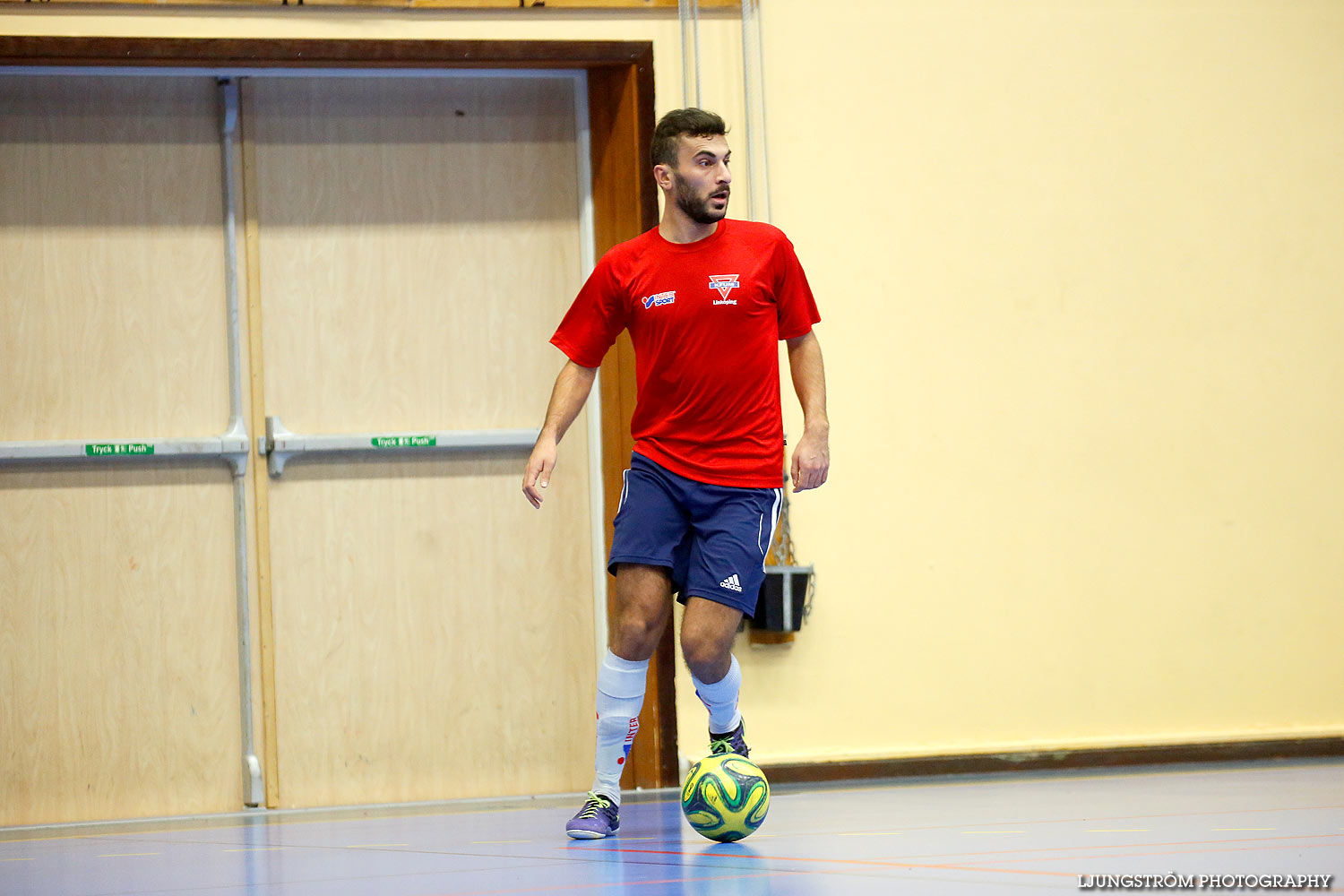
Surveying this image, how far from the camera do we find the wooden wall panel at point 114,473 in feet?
17.5

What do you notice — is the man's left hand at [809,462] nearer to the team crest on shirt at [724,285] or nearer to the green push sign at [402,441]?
the team crest on shirt at [724,285]

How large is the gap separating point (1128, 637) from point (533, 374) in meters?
2.53

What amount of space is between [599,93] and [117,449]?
2.28 m

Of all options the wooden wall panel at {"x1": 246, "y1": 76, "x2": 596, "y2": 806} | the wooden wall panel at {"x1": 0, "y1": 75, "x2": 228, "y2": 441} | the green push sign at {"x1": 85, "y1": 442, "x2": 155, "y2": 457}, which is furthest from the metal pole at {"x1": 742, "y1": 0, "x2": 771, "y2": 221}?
the green push sign at {"x1": 85, "y1": 442, "x2": 155, "y2": 457}

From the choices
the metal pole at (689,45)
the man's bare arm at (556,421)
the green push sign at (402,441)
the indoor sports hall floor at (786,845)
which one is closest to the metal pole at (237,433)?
the indoor sports hall floor at (786,845)

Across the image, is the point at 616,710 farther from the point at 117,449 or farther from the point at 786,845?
the point at 117,449

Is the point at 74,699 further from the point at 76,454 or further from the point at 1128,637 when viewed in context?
the point at 1128,637

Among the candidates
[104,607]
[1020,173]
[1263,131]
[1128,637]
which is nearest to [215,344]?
[104,607]

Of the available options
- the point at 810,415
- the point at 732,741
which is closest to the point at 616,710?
the point at 732,741

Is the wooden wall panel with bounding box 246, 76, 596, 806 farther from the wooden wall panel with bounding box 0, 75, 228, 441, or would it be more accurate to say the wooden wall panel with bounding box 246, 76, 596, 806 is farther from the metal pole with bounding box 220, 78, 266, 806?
the wooden wall panel with bounding box 0, 75, 228, 441

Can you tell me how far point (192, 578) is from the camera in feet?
18.0

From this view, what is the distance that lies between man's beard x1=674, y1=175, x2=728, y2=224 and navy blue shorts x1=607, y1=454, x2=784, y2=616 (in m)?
0.67

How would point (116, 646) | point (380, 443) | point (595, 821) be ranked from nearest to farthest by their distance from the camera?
point (595, 821), point (116, 646), point (380, 443)

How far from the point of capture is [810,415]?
395 cm
